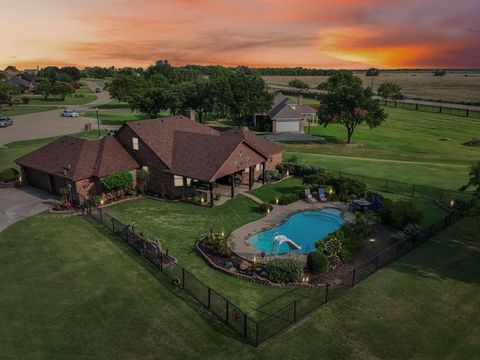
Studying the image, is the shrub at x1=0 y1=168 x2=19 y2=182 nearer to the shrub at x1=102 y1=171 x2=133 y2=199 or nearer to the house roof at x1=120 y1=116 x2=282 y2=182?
the shrub at x1=102 y1=171 x2=133 y2=199

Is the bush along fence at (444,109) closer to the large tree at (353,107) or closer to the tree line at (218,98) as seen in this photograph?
the large tree at (353,107)

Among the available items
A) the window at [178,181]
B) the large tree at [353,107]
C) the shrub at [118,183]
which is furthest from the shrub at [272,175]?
the large tree at [353,107]

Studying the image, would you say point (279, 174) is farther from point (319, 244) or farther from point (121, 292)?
point (121, 292)

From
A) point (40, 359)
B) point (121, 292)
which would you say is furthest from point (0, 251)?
point (40, 359)

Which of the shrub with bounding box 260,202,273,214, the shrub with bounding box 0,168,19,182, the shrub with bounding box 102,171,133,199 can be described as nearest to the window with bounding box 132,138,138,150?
the shrub with bounding box 102,171,133,199

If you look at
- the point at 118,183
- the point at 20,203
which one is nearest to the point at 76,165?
the point at 118,183

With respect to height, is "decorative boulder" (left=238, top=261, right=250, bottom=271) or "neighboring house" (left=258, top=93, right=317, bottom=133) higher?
"neighboring house" (left=258, top=93, right=317, bottom=133)

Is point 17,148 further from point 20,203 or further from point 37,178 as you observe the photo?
point 20,203
